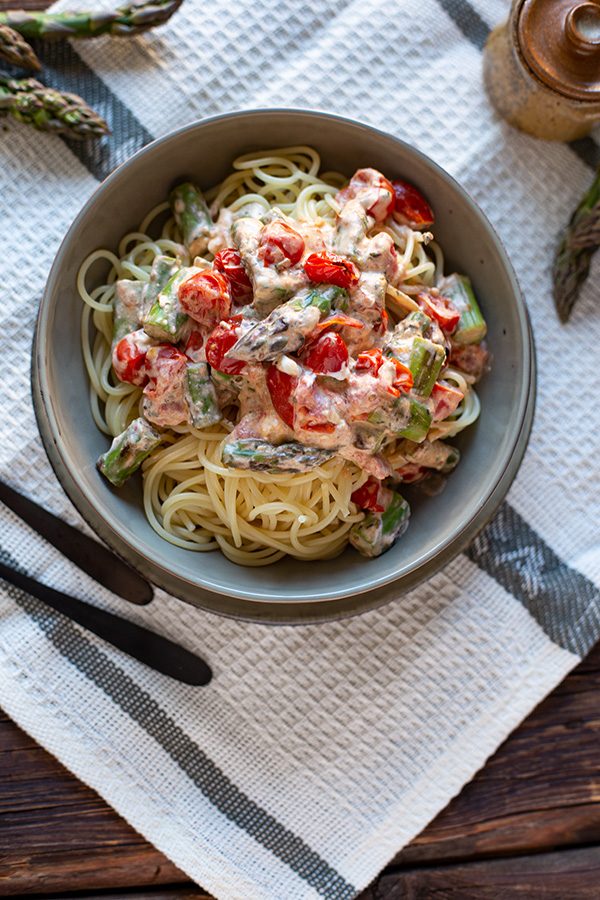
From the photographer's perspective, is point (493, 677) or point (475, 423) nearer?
point (475, 423)

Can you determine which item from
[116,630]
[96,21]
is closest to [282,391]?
[116,630]

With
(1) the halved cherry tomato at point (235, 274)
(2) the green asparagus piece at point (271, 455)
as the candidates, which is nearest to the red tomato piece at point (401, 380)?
(2) the green asparagus piece at point (271, 455)

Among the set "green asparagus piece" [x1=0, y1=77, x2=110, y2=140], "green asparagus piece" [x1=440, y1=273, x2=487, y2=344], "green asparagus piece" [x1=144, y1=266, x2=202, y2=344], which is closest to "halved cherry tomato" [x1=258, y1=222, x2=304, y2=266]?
"green asparagus piece" [x1=144, y1=266, x2=202, y2=344]

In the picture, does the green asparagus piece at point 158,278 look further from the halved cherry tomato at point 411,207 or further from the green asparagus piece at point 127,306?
the halved cherry tomato at point 411,207

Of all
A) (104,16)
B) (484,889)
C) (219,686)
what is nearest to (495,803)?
(484,889)

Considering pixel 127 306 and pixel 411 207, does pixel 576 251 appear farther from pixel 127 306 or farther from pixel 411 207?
pixel 127 306

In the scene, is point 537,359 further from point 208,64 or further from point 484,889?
point 484,889
